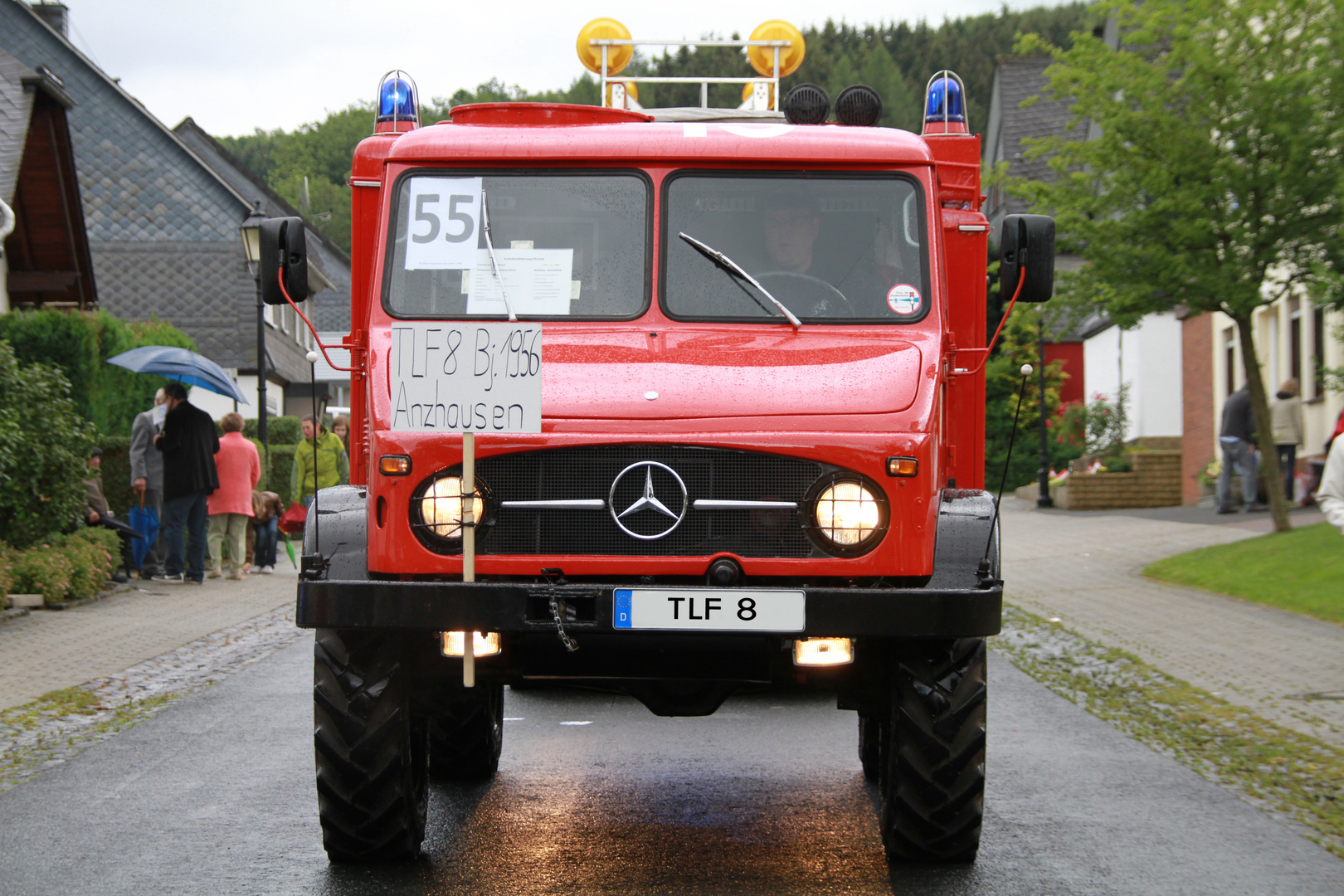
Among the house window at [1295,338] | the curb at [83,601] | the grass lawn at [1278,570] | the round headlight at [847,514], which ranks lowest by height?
the curb at [83,601]

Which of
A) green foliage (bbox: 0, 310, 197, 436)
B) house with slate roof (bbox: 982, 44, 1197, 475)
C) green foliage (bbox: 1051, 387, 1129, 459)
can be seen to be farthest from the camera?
green foliage (bbox: 1051, 387, 1129, 459)

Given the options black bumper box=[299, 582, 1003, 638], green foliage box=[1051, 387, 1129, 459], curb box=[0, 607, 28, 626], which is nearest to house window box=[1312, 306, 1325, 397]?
green foliage box=[1051, 387, 1129, 459]

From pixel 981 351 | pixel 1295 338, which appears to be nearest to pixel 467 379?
pixel 981 351

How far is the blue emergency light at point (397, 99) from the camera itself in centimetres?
712

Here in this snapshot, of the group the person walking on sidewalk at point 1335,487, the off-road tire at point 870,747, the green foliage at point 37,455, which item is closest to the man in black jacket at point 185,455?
the green foliage at point 37,455

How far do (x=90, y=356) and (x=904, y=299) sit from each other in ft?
54.5

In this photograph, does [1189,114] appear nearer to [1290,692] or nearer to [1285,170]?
[1285,170]

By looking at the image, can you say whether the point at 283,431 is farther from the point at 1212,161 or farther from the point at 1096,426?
the point at 1212,161

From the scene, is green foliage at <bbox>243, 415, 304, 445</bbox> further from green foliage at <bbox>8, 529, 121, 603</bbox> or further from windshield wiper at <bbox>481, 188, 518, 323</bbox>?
windshield wiper at <bbox>481, 188, 518, 323</bbox>

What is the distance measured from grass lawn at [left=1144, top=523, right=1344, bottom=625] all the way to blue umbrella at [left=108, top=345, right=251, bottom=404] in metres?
10.2

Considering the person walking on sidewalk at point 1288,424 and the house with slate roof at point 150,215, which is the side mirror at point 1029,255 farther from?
the house with slate roof at point 150,215

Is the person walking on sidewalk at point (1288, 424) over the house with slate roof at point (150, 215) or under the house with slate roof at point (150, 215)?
under

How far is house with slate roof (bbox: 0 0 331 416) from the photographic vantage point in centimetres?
4009

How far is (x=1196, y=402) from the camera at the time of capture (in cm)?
3216
